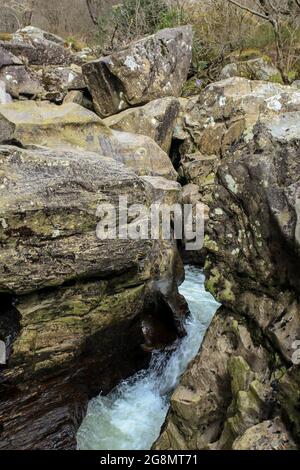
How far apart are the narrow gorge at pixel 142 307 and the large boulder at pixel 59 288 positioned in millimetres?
13

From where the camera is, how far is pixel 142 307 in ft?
17.8

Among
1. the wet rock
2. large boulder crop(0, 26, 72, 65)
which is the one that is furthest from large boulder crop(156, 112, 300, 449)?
large boulder crop(0, 26, 72, 65)

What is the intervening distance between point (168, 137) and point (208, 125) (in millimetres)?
910

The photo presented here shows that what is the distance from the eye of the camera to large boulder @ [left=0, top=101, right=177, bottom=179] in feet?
24.4

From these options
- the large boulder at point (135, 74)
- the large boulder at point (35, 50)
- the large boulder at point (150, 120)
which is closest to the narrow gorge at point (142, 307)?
the large boulder at point (150, 120)

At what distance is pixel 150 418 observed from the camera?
4879 millimetres

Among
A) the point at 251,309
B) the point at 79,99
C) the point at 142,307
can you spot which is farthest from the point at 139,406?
the point at 79,99

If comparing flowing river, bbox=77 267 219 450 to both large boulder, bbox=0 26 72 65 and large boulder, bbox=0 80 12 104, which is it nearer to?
large boulder, bbox=0 80 12 104

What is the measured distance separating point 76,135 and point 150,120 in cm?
211

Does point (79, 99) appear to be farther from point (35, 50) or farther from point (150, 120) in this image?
point (35, 50)

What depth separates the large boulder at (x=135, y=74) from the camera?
9.95 metres

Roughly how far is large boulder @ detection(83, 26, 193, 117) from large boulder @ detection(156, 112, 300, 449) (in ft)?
22.7

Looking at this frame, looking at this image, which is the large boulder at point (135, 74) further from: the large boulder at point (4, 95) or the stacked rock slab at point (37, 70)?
the large boulder at point (4, 95)

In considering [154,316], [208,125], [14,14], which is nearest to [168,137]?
[208,125]
